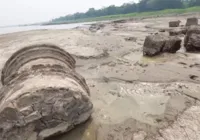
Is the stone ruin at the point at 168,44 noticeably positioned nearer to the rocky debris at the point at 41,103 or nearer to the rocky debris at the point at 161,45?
the rocky debris at the point at 161,45

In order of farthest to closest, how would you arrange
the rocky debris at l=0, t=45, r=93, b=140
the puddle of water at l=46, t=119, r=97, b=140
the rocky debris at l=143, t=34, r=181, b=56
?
the rocky debris at l=143, t=34, r=181, b=56
the puddle of water at l=46, t=119, r=97, b=140
the rocky debris at l=0, t=45, r=93, b=140

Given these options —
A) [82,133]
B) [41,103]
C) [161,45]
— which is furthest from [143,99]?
[161,45]

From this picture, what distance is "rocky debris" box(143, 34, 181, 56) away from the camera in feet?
24.2

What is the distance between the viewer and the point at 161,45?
741 centimetres

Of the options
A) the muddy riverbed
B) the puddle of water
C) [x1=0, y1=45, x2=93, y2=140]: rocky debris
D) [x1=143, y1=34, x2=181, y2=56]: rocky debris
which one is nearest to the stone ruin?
[x1=143, y1=34, x2=181, y2=56]: rocky debris

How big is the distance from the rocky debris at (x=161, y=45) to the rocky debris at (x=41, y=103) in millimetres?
4288

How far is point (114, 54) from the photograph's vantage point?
8.05 m

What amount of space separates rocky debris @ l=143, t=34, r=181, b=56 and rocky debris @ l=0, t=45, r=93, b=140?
429 centimetres

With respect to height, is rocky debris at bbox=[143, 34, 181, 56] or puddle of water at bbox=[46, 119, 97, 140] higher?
puddle of water at bbox=[46, 119, 97, 140]

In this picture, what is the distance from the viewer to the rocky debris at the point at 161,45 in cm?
737

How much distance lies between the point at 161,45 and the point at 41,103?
17.7 feet

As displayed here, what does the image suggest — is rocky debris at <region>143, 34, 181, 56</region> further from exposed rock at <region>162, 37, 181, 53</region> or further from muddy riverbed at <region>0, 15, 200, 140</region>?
muddy riverbed at <region>0, 15, 200, 140</region>

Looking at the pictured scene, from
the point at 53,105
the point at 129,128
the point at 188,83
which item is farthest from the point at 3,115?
the point at 188,83

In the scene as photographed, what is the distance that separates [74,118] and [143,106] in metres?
1.26
